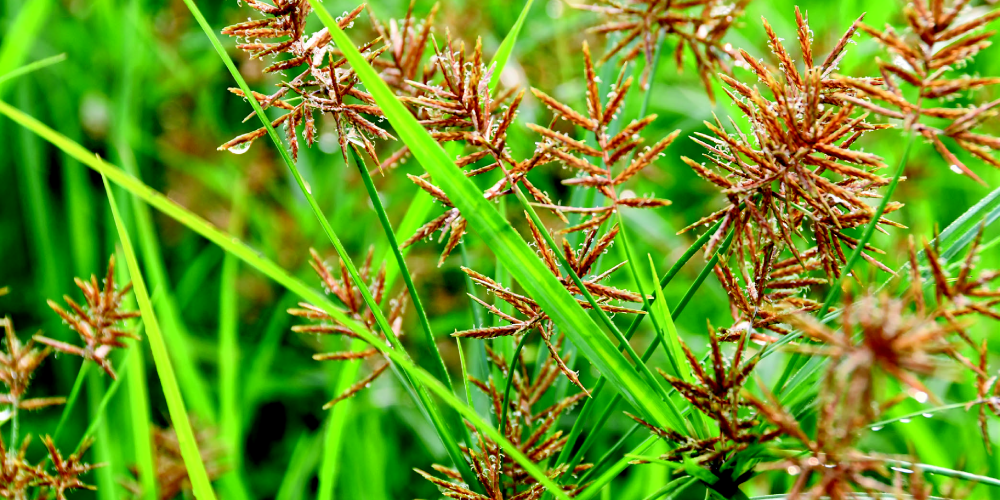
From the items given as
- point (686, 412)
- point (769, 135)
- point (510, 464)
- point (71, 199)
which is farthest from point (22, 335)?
point (769, 135)

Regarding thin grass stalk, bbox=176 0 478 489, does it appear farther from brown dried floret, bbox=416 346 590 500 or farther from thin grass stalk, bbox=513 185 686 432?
thin grass stalk, bbox=513 185 686 432

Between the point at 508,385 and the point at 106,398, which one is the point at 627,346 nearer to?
the point at 508,385

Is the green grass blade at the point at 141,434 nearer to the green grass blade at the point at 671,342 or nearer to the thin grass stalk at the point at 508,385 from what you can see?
the thin grass stalk at the point at 508,385

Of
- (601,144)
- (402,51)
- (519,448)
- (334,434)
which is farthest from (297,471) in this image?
(601,144)

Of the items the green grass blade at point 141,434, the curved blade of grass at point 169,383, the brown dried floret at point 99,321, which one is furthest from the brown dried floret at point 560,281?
the green grass blade at point 141,434

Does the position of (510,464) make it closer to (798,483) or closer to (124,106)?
(798,483)

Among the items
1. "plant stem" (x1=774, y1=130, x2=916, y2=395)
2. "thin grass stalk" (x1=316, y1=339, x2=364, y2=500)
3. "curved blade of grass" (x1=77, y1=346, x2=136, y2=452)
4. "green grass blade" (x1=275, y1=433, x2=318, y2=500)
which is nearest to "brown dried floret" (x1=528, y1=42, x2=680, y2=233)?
"plant stem" (x1=774, y1=130, x2=916, y2=395)
